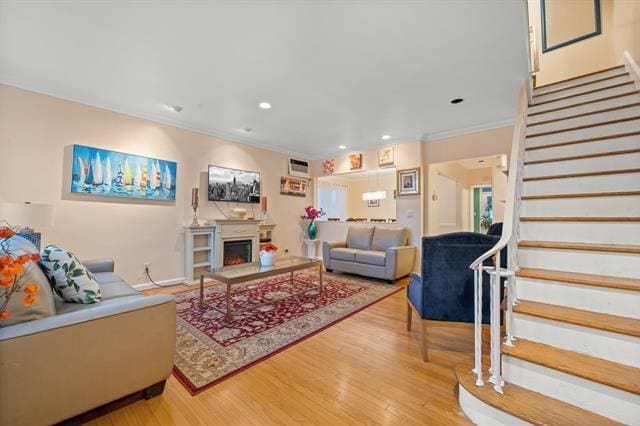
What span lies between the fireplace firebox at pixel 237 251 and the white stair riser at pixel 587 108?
15.3ft

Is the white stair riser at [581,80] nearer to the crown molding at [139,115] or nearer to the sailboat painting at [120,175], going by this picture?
the crown molding at [139,115]

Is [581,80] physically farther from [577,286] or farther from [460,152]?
[577,286]

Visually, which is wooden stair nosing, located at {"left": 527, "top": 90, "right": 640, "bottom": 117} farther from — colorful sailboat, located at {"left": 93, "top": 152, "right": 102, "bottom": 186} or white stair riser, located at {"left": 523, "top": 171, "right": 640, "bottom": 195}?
colorful sailboat, located at {"left": 93, "top": 152, "right": 102, "bottom": 186}

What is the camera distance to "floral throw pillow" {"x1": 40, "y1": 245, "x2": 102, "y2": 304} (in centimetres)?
167

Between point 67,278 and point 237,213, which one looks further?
point 237,213

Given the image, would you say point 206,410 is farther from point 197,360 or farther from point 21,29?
point 21,29

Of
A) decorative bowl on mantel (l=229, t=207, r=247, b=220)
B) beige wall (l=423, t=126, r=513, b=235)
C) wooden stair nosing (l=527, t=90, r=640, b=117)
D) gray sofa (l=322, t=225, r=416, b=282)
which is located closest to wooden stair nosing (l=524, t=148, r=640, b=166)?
wooden stair nosing (l=527, t=90, r=640, b=117)

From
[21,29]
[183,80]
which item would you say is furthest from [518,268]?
[21,29]

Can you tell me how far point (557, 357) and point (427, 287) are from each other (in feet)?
2.57

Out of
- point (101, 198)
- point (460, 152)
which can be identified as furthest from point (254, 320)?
point (460, 152)

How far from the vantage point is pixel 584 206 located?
80.5 inches

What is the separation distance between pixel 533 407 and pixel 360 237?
3866 mm

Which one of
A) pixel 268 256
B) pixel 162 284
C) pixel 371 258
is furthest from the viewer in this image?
pixel 371 258

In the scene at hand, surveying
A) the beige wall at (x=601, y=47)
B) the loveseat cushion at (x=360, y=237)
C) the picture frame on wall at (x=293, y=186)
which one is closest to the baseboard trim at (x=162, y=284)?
the picture frame on wall at (x=293, y=186)
